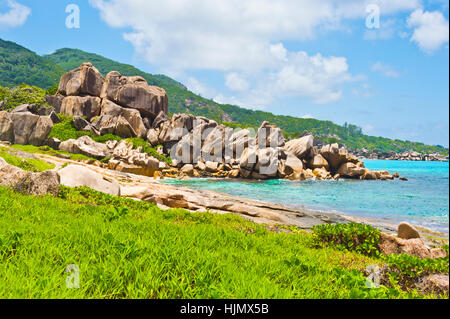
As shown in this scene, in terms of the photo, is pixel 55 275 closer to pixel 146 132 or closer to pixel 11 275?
pixel 11 275

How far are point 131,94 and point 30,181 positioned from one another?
57.6 m

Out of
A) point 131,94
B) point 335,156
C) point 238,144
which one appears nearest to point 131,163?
point 238,144

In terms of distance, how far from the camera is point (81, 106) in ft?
193

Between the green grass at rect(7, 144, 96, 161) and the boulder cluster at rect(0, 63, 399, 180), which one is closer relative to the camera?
the green grass at rect(7, 144, 96, 161)

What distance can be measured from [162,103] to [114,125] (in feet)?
50.8

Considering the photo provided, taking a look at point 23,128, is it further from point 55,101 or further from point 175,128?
point 55,101

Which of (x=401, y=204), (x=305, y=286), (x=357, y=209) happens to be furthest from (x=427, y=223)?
(x=305, y=286)

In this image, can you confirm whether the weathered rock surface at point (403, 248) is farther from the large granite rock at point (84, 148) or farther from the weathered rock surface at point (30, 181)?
the large granite rock at point (84, 148)

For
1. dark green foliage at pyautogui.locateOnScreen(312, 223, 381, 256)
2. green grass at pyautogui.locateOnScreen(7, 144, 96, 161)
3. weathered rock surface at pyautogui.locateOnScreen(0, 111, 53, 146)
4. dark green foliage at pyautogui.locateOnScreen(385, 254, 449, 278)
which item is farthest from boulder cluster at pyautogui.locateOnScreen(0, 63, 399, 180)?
dark green foliage at pyautogui.locateOnScreen(385, 254, 449, 278)

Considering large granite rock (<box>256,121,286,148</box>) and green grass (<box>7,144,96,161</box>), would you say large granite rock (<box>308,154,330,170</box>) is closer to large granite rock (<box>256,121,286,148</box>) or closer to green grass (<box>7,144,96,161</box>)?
large granite rock (<box>256,121,286,148</box>)

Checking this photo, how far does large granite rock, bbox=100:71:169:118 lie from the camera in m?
61.2

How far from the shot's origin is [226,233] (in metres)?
6.35

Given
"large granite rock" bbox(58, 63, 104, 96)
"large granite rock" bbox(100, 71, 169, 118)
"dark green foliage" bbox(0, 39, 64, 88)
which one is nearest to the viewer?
"large granite rock" bbox(58, 63, 104, 96)

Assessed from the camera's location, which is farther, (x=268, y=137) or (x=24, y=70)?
(x=24, y=70)
